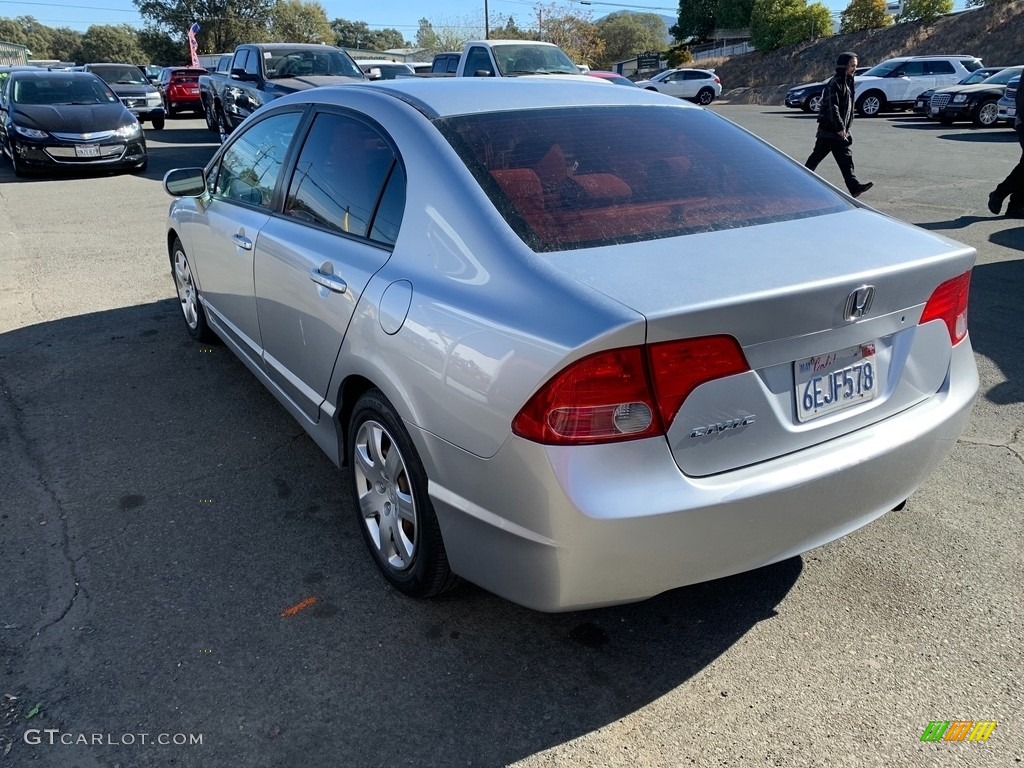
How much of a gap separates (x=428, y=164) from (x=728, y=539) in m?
1.53

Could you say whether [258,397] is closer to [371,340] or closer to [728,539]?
[371,340]

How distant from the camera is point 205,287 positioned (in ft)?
15.6

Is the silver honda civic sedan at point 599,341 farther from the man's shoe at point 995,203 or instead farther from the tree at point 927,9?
the tree at point 927,9

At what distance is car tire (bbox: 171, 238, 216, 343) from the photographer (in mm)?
5141

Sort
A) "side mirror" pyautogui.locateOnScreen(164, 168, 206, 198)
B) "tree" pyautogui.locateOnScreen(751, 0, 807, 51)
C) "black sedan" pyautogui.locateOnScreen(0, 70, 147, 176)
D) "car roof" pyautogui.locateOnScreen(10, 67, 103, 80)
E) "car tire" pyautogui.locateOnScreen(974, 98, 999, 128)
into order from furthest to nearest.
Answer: "tree" pyautogui.locateOnScreen(751, 0, 807, 51)
"car tire" pyautogui.locateOnScreen(974, 98, 999, 128)
"car roof" pyautogui.locateOnScreen(10, 67, 103, 80)
"black sedan" pyautogui.locateOnScreen(0, 70, 147, 176)
"side mirror" pyautogui.locateOnScreen(164, 168, 206, 198)

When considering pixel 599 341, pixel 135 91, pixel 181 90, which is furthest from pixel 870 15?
pixel 599 341

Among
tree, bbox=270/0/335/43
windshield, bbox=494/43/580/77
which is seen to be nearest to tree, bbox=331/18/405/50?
tree, bbox=270/0/335/43

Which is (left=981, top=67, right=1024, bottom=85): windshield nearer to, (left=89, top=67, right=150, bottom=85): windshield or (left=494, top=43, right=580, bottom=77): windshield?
(left=494, top=43, right=580, bottom=77): windshield

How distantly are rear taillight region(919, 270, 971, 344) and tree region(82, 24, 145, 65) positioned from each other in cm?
8913

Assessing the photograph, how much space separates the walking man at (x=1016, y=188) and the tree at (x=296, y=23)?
71.0m

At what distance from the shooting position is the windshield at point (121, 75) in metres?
21.7

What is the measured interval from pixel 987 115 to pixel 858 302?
22099 mm


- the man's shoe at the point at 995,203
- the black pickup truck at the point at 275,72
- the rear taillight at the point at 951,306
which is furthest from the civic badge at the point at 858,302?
the black pickup truck at the point at 275,72

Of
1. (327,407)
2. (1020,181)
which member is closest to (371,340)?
(327,407)
